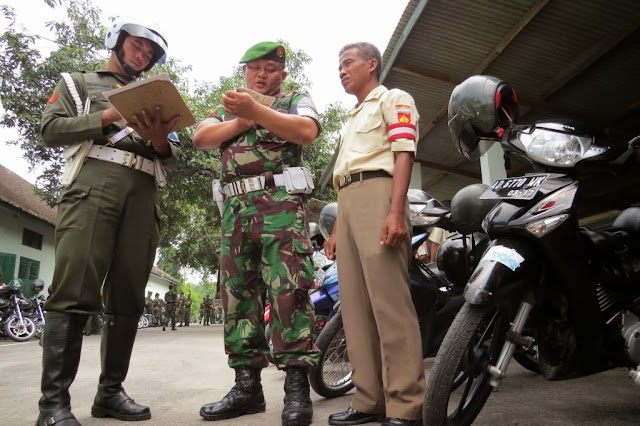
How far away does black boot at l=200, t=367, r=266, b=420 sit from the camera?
2.40 metres

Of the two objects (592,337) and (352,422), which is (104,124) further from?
(592,337)

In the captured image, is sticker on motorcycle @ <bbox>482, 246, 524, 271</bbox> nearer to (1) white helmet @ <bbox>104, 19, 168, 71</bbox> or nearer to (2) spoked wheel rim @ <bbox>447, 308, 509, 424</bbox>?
(2) spoked wheel rim @ <bbox>447, 308, 509, 424</bbox>

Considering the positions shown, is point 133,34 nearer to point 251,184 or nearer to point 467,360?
point 251,184

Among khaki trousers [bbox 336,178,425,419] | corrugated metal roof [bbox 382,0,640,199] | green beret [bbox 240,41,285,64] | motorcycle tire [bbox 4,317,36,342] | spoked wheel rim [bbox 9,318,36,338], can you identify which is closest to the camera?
khaki trousers [bbox 336,178,425,419]

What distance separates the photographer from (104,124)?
94.1 inches

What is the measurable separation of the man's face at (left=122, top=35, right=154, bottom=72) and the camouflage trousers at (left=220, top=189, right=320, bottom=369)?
89 cm

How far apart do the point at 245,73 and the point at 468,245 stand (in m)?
1.59

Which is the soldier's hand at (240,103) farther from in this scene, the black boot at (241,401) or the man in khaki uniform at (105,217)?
the black boot at (241,401)

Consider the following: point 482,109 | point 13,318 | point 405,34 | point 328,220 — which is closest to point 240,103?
point 482,109

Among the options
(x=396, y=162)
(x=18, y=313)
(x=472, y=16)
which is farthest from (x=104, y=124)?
(x=18, y=313)

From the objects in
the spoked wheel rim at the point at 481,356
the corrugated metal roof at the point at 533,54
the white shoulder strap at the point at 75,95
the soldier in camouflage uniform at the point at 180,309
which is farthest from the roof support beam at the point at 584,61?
the soldier in camouflage uniform at the point at 180,309

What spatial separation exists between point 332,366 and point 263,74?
1.78 meters

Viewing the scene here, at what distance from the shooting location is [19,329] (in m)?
10.7

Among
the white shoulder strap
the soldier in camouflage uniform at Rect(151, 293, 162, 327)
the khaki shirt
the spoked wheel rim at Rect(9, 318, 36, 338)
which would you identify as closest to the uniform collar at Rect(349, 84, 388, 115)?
Result: the khaki shirt
